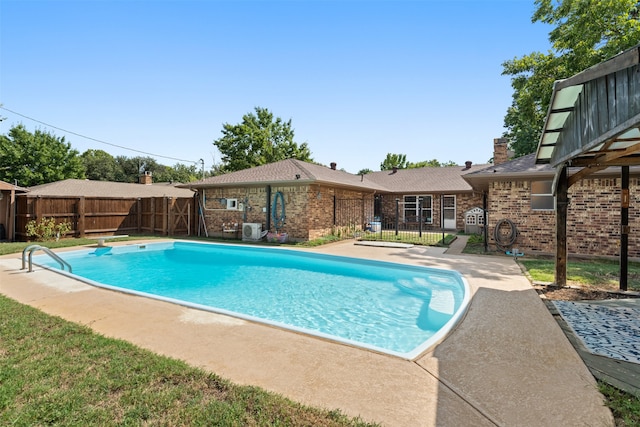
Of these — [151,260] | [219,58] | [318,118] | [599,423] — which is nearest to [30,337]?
[599,423]

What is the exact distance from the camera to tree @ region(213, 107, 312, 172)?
31500 millimetres

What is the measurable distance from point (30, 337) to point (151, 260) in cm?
832

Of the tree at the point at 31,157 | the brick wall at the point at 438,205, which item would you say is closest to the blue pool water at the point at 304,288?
the brick wall at the point at 438,205

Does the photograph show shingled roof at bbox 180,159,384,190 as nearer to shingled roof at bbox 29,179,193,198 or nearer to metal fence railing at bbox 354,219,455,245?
metal fence railing at bbox 354,219,455,245

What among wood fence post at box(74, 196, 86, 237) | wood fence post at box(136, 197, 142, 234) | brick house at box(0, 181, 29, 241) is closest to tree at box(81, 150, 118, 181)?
wood fence post at box(136, 197, 142, 234)

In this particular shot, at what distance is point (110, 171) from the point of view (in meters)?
43.3

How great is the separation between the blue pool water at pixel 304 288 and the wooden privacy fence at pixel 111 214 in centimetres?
441

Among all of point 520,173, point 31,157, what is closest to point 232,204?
point 520,173

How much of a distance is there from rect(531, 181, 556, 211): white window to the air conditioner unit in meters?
10.8

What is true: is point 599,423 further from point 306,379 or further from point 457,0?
point 457,0

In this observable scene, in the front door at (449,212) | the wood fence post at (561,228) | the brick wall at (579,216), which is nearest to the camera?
the wood fence post at (561,228)

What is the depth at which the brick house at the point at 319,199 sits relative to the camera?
13.9 m

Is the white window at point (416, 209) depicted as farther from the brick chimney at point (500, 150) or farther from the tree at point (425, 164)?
the tree at point (425, 164)

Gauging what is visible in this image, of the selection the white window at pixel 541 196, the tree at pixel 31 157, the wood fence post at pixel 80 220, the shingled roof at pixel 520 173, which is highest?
the tree at pixel 31 157
